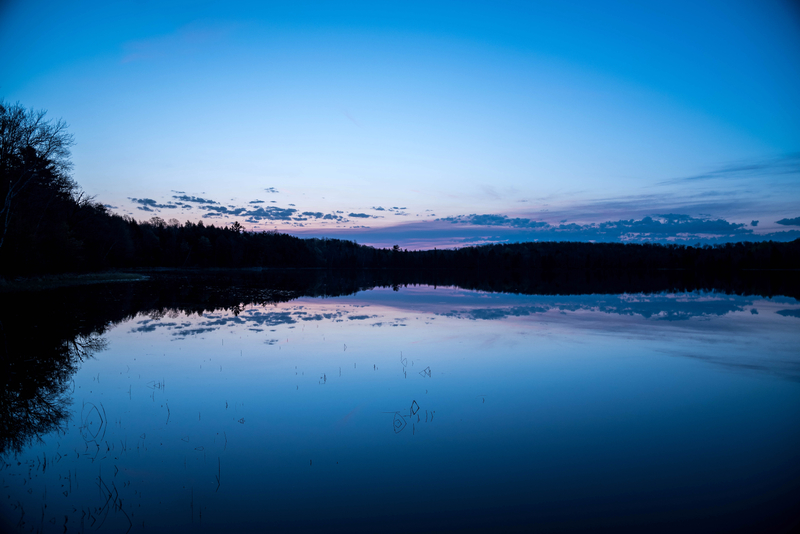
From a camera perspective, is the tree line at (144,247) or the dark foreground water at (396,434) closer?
the dark foreground water at (396,434)

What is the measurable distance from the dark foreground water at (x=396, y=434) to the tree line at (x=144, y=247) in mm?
22946

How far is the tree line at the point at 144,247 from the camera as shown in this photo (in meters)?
32.4

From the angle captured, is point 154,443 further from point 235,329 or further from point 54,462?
point 235,329

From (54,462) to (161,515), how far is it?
2665mm

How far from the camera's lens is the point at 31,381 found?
1032 centimetres

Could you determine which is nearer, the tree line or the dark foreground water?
the dark foreground water

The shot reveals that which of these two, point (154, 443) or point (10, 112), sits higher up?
point (10, 112)

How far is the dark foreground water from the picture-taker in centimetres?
559

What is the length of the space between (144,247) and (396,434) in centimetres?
12496

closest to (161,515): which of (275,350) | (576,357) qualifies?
(275,350)

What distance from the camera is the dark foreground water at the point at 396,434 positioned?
5.59 metres

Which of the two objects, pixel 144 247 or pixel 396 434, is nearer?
pixel 396 434

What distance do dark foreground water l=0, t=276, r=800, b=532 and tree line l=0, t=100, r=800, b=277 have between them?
22946mm

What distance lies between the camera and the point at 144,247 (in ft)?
367
